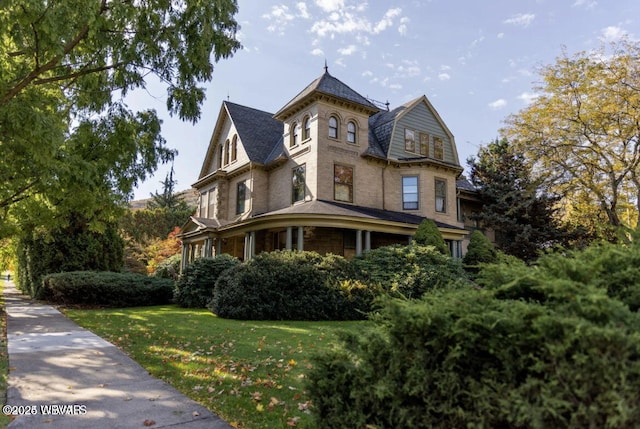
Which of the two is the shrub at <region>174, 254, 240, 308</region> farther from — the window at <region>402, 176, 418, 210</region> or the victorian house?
the window at <region>402, 176, 418, 210</region>

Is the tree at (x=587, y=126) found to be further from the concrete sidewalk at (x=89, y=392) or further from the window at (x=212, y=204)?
the concrete sidewalk at (x=89, y=392)

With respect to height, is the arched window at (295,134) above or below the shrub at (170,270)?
above

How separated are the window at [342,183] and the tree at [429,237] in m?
3.83

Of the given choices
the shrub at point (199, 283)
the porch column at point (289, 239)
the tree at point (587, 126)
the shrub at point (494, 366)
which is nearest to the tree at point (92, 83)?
the shrub at point (199, 283)

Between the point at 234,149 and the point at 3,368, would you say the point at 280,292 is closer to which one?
the point at 3,368

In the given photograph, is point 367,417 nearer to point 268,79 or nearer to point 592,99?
point 268,79

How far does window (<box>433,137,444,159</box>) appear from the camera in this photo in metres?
23.3

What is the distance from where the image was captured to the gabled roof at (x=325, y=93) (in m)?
19.4

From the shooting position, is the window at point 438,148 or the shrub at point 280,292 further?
the window at point 438,148

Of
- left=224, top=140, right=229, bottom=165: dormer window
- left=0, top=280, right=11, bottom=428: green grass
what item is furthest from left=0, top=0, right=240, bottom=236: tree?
left=224, top=140, right=229, bottom=165: dormer window

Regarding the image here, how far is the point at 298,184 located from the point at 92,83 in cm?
1147

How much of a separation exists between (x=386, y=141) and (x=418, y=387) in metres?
20.5

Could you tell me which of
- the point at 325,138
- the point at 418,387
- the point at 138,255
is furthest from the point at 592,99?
the point at 138,255

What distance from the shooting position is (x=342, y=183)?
65.1 ft
